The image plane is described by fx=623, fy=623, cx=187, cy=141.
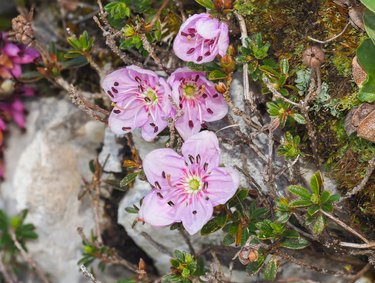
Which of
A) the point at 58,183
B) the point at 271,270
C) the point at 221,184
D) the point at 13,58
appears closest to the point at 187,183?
the point at 221,184

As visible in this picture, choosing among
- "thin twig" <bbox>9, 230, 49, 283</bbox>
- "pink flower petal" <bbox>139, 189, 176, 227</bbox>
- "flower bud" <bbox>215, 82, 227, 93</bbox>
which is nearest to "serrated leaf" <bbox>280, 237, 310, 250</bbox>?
"pink flower petal" <bbox>139, 189, 176, 227</bbox>

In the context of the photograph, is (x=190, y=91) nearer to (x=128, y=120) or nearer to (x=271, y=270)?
(x=128, y=120)

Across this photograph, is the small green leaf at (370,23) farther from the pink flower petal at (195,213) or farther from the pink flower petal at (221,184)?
the pink flower petal at (195,213)

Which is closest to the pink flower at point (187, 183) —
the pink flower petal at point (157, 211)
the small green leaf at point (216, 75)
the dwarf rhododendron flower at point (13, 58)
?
the pink flower petal at point (157, 211)

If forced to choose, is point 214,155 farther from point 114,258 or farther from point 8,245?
point 8,245

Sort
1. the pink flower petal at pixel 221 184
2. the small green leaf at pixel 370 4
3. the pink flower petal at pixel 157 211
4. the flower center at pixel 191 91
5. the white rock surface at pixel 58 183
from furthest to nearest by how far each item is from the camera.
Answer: the white rock surface at pixel 58 183 → the flower center at pixel 191 91 → the pink flower petal at pixel 157 211 → the pink flower petal at pixel 221 184 → the small green leaf at pixel 370 4
